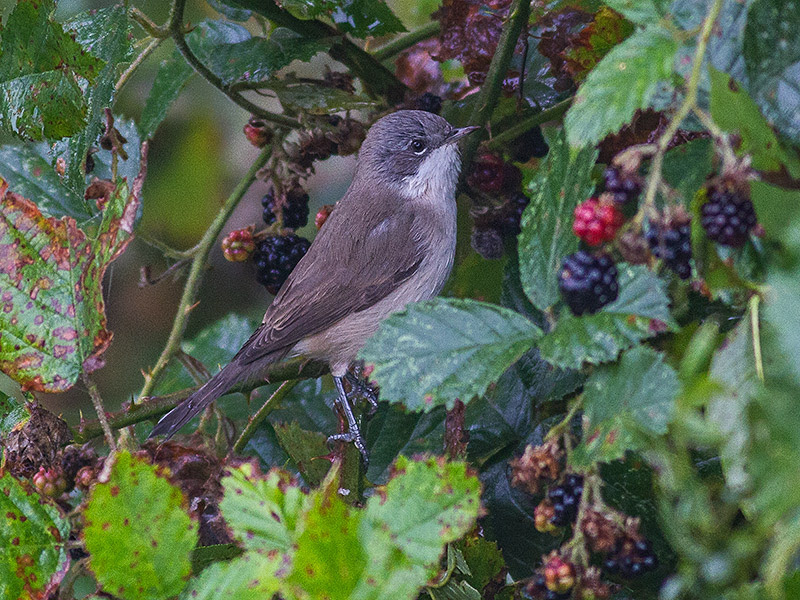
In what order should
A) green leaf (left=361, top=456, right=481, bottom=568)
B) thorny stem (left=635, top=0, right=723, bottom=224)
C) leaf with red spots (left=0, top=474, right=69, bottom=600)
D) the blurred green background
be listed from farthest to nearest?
the blurred green background, leaf with red spots (left=0, top=474, right=69, bottom=600), green leaf (left=361, top=456, right=481, bottom=568), thorny stem (left=635, top=0, right=723, bottom=224)

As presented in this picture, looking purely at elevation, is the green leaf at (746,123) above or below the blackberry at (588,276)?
above

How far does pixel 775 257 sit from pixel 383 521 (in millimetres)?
538

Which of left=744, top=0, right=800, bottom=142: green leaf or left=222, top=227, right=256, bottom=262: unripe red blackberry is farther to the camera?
left=222, top=227, right=256, bottom=262: unripe red blackberry

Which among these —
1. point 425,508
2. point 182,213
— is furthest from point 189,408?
point 182,213

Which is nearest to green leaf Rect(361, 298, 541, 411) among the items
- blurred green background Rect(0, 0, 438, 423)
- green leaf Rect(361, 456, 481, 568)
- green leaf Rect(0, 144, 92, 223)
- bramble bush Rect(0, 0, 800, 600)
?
bramble bush Rect(0, 0, 800, 600)

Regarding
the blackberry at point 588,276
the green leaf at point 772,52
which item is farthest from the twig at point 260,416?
the green leaf at point 772,52

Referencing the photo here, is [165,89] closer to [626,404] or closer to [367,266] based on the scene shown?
[367,266]

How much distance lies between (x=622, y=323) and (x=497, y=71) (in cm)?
100

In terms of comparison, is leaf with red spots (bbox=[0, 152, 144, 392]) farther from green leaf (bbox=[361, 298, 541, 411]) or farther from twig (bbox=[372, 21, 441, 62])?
twig (bbox=[372, 21, 441, 62])

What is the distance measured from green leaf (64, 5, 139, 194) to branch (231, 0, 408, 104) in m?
0.32

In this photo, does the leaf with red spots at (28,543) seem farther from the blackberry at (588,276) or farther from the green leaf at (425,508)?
the blackberry at (588,276)

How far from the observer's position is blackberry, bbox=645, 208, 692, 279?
1024mm

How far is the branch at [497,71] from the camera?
1889 mm

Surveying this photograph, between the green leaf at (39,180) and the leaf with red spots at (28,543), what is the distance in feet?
3.98
